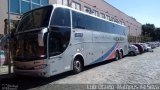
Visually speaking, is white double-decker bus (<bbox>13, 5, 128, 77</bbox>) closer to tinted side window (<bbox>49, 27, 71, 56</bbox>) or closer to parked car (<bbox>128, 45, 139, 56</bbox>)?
tinted side window (<bbox>49, 27, 71, 56</bbox>)

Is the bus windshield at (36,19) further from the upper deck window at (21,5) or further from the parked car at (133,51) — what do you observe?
the parked car at (133,51)

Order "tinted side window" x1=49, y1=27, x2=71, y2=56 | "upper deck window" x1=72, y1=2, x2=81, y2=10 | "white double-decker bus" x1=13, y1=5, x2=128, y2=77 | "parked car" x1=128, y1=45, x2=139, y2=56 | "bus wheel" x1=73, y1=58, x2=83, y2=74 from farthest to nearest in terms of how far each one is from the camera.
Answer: "upper deck window" x1=72, y1=2, x2=81, y2=10, "parked car" x1=128, y1=45, x2=139, y2=56, "bus wheel" x1=73, y1=58, x2=83, y2=74, "tinted side window" x1=49, y1=27, x2=71, y2=56, "white double-decker bus" x1=13, y1=5, x2=128, y2=77

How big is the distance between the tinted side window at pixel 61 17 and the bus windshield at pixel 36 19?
13.6 inches

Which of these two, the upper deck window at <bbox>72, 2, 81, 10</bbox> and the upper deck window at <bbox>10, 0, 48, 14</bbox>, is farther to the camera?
the upper deck window at <bbox>72, 2, 81, 10</bbox>

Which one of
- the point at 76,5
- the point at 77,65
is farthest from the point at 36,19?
the point at 76,5

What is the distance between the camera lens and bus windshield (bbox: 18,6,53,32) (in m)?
12.0

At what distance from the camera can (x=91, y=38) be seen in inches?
661

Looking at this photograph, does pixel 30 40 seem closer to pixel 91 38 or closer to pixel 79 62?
pixel 79 62

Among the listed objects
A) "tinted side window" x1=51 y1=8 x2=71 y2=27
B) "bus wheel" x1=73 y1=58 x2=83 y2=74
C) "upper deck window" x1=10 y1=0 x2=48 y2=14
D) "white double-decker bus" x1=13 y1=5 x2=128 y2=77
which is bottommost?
"bus wheel" x1=73 y1=58 x2=83 y2=74

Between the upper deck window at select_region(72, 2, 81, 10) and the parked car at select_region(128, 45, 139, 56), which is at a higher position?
the upper deck window at select_region(72, 2, 81, 10)

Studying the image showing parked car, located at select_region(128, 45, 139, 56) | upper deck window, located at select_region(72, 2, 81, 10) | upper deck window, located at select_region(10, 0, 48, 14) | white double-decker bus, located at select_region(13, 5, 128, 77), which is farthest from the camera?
upper deck window, located at select_region(72, 2, 81, 10)

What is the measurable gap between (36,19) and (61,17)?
4.39 feet

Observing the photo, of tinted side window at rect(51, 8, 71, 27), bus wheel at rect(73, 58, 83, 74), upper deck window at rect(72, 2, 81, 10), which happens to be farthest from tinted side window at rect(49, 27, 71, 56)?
upper deck window at rect(72, 2, 81, 10)

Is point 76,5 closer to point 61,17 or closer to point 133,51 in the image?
point 133,51
